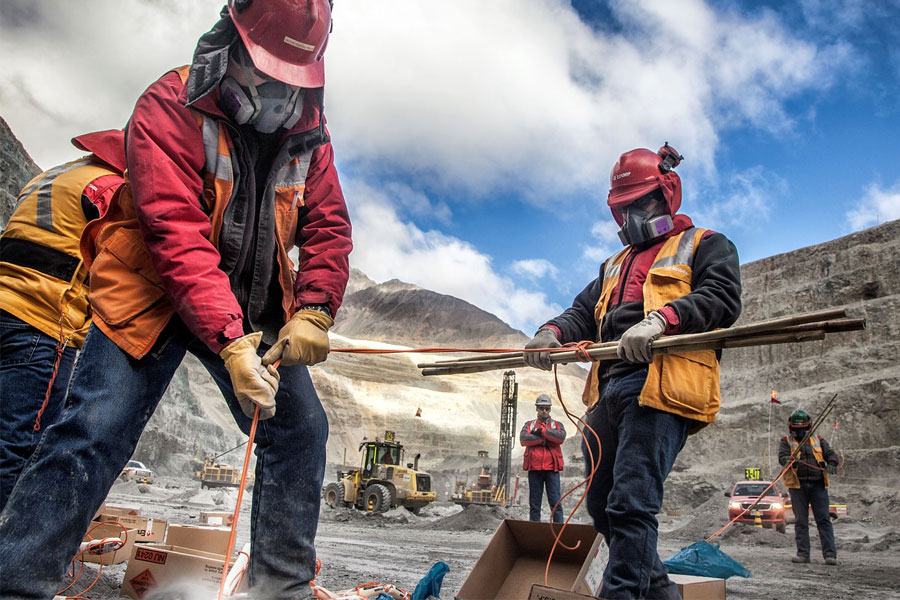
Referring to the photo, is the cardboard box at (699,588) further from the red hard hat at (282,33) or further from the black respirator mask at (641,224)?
the red hard hat at (282,33)

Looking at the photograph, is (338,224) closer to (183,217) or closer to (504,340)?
(183,217)

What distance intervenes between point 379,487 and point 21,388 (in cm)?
1436

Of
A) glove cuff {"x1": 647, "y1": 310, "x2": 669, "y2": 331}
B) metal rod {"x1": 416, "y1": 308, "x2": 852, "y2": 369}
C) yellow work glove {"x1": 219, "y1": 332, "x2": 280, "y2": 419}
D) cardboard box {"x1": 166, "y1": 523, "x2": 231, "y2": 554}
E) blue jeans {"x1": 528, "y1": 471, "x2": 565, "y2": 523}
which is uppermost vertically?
glove cuff {"x1": 647, "y1": 310, "x2": 669, "y2": 331}

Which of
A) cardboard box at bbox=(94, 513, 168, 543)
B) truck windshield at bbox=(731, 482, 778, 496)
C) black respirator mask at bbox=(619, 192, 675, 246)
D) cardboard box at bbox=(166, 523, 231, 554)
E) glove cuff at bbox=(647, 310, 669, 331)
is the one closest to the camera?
glove cuff at bbox=(647, 310, 669, 331)

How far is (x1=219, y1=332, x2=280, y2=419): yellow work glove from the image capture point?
62.8 inches

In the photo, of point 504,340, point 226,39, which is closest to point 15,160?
point 226,39

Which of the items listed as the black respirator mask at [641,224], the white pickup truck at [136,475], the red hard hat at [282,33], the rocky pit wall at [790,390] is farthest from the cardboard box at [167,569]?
the white pickup truck at [136,475]

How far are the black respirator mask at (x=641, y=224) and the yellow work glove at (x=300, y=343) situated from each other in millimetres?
1511

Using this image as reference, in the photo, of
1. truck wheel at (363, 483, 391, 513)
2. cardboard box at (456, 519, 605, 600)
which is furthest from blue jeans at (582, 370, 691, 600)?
truck wheel at (363, 483, 391, 513)

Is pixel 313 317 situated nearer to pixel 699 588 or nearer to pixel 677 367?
pixel 677 367

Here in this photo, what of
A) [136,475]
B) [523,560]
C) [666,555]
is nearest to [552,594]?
[523,560]

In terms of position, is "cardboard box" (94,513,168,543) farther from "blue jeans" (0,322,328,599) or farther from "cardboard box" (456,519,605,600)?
"cardboard box" (456,519,605,600)

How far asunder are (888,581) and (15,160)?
1584cm

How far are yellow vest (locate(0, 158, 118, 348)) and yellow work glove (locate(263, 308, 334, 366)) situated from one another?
0.94 meters
